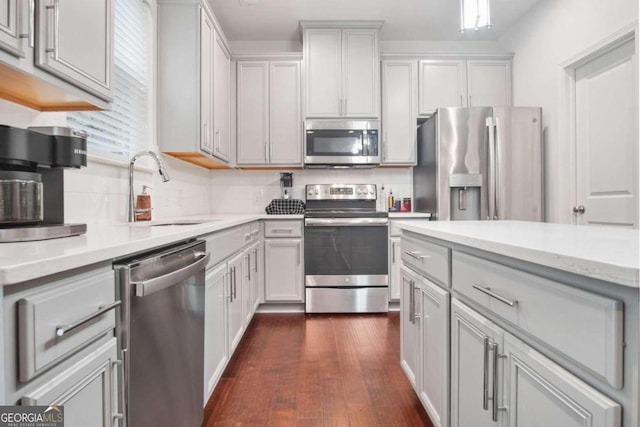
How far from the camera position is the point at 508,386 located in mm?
907

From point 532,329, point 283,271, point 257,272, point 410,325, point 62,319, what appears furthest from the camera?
point 283,271

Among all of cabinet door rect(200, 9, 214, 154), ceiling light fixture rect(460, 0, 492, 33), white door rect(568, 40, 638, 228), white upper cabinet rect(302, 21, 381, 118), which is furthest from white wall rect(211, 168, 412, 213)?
ceiling light fixture rect(460, 0, 492, 33)

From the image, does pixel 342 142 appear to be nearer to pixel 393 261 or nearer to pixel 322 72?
pixel 322 72

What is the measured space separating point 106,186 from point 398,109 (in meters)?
2.78

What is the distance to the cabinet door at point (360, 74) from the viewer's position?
11.4 ft

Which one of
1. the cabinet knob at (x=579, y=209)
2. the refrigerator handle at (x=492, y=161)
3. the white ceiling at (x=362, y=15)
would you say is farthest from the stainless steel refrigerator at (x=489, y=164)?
Result: the white ceiling at (x=362, y=15)

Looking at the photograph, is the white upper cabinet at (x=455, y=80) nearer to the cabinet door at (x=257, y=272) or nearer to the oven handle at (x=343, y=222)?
the oven handle at (x=343, y=222)

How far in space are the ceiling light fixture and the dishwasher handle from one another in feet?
4.92

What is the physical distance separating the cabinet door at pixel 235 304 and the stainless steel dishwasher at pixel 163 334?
566 mm

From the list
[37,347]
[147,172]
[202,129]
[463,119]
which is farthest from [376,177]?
[37,347]

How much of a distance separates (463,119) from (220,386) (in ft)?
9.28

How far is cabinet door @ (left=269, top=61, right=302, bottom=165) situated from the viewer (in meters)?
3.59

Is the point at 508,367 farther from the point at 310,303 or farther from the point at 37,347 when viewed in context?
the point at 310,303

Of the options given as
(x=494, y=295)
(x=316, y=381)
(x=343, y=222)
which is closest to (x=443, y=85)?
(x=343, y=222)
